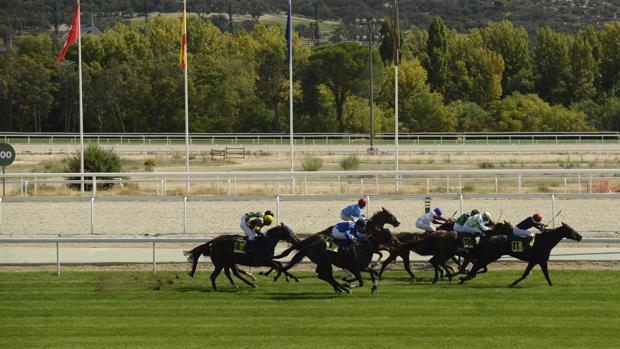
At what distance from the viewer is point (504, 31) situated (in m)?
75.1

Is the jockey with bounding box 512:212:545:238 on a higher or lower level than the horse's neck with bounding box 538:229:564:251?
higher

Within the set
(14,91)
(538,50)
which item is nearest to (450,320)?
(14,91)

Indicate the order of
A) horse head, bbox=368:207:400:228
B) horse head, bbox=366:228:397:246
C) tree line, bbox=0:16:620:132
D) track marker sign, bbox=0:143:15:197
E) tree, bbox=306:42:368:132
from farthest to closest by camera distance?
1. tree, bbox=306:42:368:132
2. tree line, bbox=0:16:620:132
3. track marker sign, bbox=0:143:15:197
4. horse head, bbox=368:207:400:228
5. horse head, bbox=366:228:397:246

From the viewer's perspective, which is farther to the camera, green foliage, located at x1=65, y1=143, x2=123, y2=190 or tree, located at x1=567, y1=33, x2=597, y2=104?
tree, located at x1=567, y1=33, x2=597, y2=104

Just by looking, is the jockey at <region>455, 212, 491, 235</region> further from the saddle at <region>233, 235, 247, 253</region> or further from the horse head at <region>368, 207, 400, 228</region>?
the saddle at <region>233, 235, 247, 253</region>

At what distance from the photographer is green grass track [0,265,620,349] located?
32.7 feet

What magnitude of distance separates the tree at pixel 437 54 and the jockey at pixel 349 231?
58533mm

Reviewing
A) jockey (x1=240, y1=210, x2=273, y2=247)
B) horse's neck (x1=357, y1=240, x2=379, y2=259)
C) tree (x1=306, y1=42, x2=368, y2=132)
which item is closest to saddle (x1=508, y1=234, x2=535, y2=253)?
horse's neck (x1=357, y1=240, x2=379, y2=259)

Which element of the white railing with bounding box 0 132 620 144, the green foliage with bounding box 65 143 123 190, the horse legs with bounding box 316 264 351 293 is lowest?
the horse legs with bounding box 316 264 351 293

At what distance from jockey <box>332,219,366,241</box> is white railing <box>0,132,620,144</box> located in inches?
1511

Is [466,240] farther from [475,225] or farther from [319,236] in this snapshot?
[319,236]

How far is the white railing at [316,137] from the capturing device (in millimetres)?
51750

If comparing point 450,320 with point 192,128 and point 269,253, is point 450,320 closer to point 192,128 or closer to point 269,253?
point 269,253

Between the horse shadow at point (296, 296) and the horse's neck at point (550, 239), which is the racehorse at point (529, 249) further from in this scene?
the horse shadow at point (296, 296)
